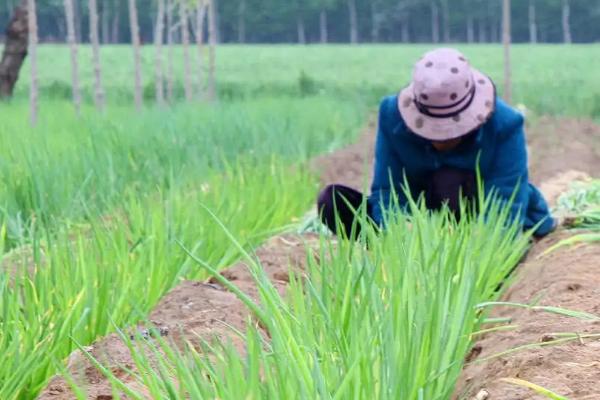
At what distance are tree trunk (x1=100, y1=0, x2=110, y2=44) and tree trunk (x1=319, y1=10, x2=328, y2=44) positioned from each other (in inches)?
274

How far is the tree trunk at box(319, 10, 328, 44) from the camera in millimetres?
37938

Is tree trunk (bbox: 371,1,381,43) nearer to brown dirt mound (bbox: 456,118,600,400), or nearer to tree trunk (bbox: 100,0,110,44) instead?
tree trunk (bbox: 100,0,110,44)

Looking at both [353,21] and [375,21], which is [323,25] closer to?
[353,21]

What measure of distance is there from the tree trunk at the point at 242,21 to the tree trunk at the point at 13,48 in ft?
67.3

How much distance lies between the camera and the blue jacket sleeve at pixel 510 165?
363 cm

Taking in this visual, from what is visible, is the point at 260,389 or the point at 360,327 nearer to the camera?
the point at 260,389

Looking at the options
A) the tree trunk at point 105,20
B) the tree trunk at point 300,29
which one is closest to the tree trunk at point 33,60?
the tree trunk at point 300,29

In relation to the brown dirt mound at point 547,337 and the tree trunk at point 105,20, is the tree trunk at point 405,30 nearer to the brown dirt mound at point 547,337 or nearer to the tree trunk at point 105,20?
the tree trunk at point 105,20

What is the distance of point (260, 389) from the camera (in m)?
1.62

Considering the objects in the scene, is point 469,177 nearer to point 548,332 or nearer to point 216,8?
point 548,332

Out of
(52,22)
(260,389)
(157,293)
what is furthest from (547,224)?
(52,22)

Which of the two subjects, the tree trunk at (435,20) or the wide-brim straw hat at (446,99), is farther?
the tree trunk at (435,20)

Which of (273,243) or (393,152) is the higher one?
(393,152)

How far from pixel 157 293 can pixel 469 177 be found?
46.7 inches
